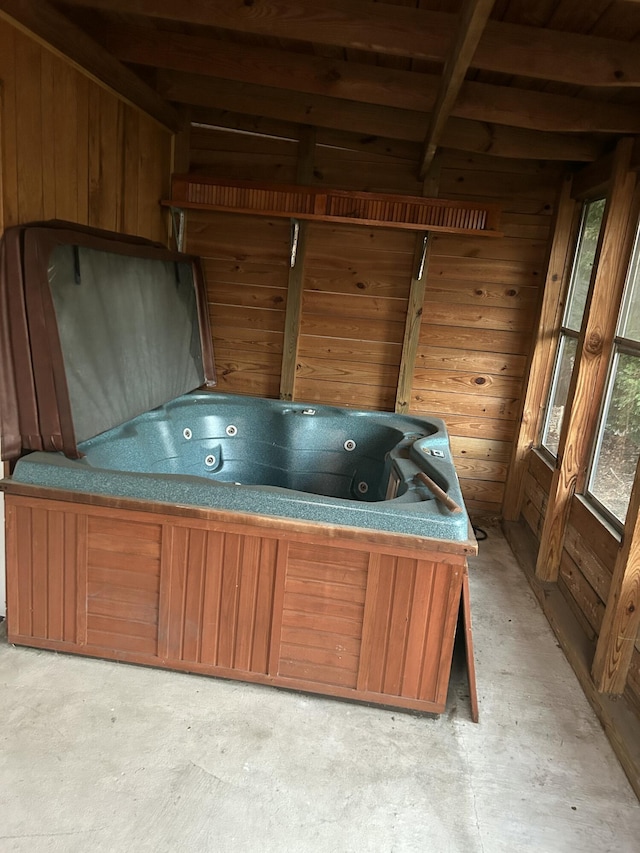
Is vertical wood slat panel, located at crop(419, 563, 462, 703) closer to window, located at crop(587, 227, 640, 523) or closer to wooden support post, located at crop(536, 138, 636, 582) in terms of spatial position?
window, located at crop(587, 227, 640, 523)

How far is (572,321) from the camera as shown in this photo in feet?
10.5

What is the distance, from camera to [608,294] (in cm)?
251

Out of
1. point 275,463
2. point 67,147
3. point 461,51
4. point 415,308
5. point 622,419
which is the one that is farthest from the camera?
point 415,308

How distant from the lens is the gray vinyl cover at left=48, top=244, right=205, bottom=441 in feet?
7.01

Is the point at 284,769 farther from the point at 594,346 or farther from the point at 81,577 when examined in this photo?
the point at 594,346

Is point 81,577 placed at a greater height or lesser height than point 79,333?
lesser

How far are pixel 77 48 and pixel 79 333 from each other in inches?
38.4

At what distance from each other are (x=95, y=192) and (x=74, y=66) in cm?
44

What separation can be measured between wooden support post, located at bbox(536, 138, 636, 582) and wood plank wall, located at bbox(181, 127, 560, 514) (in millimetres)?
807

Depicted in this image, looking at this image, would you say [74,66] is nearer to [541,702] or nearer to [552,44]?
[552,44]

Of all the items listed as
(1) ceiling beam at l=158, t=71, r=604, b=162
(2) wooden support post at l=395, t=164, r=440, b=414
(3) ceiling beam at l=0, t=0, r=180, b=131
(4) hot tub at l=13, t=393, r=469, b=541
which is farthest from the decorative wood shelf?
(4) hot tub at l=13, t=393, r=469, b=541

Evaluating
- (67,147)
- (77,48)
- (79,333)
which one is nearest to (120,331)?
(79,333)

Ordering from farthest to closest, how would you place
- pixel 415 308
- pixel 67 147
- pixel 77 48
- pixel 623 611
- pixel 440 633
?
pixel 415 308
pixel 67 147
pixel 77 48
pixel 623 611
pixel 440 633

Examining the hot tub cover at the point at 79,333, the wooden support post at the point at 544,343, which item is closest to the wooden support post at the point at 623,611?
the wooden support post at the point at 544,343
